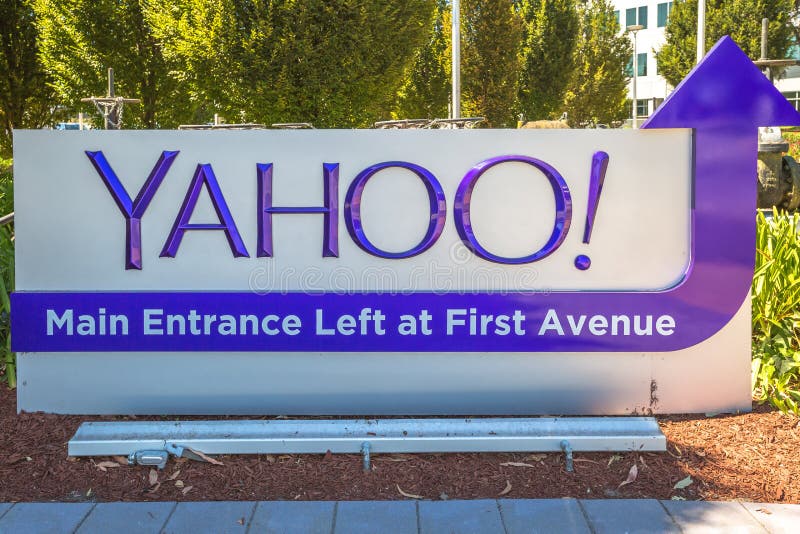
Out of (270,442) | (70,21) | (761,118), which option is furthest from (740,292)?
(70,21)

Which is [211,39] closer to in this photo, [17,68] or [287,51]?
[287,51]

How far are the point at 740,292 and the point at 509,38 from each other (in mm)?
24183

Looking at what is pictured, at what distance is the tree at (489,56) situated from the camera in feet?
88.5

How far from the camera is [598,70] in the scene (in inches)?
1567

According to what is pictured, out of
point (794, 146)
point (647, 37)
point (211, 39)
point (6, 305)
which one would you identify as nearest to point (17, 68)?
point (211, 39)

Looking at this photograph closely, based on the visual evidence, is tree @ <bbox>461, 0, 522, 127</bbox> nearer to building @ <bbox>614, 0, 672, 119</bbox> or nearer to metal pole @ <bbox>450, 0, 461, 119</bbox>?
metal pole @ <bbox>450, 0, 461, 119</bbox>

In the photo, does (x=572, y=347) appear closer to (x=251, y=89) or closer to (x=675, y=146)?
(x=675, y=146)

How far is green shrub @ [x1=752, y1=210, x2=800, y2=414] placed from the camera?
4.59 metres

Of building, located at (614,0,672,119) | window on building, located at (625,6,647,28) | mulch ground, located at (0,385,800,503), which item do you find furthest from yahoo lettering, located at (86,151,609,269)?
window on building, located at (625,6,647,28)

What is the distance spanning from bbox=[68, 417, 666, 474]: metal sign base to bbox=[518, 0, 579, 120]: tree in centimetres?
2927

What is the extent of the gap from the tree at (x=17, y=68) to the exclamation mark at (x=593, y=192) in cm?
1584

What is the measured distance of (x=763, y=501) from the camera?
3.48 meters

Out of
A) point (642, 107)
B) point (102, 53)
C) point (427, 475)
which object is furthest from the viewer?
point (642, 107)

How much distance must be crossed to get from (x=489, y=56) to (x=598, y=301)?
24025 millimetres
